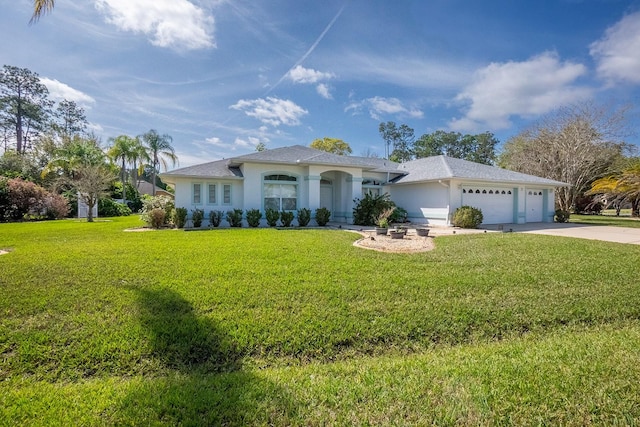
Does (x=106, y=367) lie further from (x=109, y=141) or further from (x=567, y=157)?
(x=109, y=141)

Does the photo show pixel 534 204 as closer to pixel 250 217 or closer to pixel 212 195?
pixel 250 217

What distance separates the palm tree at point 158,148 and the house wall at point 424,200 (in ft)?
100

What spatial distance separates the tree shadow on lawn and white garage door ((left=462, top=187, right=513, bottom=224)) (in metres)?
17.5

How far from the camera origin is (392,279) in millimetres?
6480

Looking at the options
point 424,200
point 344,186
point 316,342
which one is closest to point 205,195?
point 344,186

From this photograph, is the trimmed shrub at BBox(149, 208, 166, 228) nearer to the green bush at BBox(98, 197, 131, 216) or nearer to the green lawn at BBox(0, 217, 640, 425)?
the green lawn at BBox(0, 217, 640, 425)

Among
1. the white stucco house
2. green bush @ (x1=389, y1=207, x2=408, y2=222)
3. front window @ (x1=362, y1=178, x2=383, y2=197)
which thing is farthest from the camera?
front window @ (x1=362, y1=178, x2=383, y2=197)

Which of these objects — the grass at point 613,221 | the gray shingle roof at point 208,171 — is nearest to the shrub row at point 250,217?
the gray shingle roof at point 208,171

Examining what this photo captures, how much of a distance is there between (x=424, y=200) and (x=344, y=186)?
17.1 ft

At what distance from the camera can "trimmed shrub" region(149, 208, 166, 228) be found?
16297 millimetres

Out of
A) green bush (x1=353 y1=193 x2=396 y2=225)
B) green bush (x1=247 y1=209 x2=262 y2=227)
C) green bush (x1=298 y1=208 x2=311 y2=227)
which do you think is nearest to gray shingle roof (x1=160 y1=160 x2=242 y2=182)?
green bush (x1=247 y1=209 x2=262 y2=227)

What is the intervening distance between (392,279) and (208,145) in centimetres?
3285

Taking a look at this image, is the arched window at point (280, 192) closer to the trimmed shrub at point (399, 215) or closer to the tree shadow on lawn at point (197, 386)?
the trimmed shrub at point (399, 215)

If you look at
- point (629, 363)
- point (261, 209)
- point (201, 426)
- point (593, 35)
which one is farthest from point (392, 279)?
point (593, 35)
